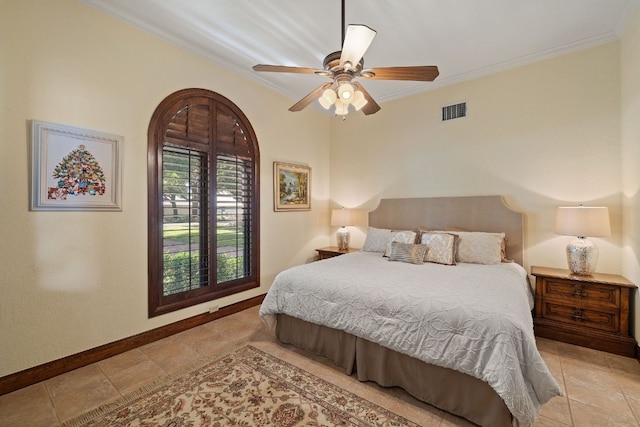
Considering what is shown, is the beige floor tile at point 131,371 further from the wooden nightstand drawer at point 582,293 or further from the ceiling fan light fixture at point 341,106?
the wooden nightstand drawer at point 582,293

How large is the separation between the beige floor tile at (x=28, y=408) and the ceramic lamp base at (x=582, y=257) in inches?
171

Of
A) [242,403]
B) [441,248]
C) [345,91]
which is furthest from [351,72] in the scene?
[242,403]

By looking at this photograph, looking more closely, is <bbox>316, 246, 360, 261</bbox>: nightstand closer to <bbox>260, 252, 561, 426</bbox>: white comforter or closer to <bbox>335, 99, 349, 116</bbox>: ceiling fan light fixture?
<bbox>260, 252, 561, 426</bbox>: white comforter

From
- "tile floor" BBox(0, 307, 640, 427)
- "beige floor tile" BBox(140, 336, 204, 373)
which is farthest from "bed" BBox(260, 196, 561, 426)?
"beige floor tile" BBox(140, 336, 204, 373)

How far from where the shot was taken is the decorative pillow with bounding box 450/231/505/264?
299cm

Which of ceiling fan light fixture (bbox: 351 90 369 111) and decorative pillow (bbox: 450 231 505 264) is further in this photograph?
decorative pillow (bbox: 450 231 505 264)

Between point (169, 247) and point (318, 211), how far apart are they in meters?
2.49

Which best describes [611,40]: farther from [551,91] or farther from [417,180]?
[417,180]

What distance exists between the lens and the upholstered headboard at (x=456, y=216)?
3.21m

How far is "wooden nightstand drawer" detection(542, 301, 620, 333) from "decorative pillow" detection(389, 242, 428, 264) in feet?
4.09

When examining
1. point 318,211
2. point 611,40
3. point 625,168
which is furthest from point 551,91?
point 318,211

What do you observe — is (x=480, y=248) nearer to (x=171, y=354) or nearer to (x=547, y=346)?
(x=547, y=346)

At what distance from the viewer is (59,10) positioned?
7.14 feet

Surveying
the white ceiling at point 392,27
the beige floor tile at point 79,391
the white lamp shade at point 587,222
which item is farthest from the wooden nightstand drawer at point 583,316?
the beige floor tile at point 79,391
